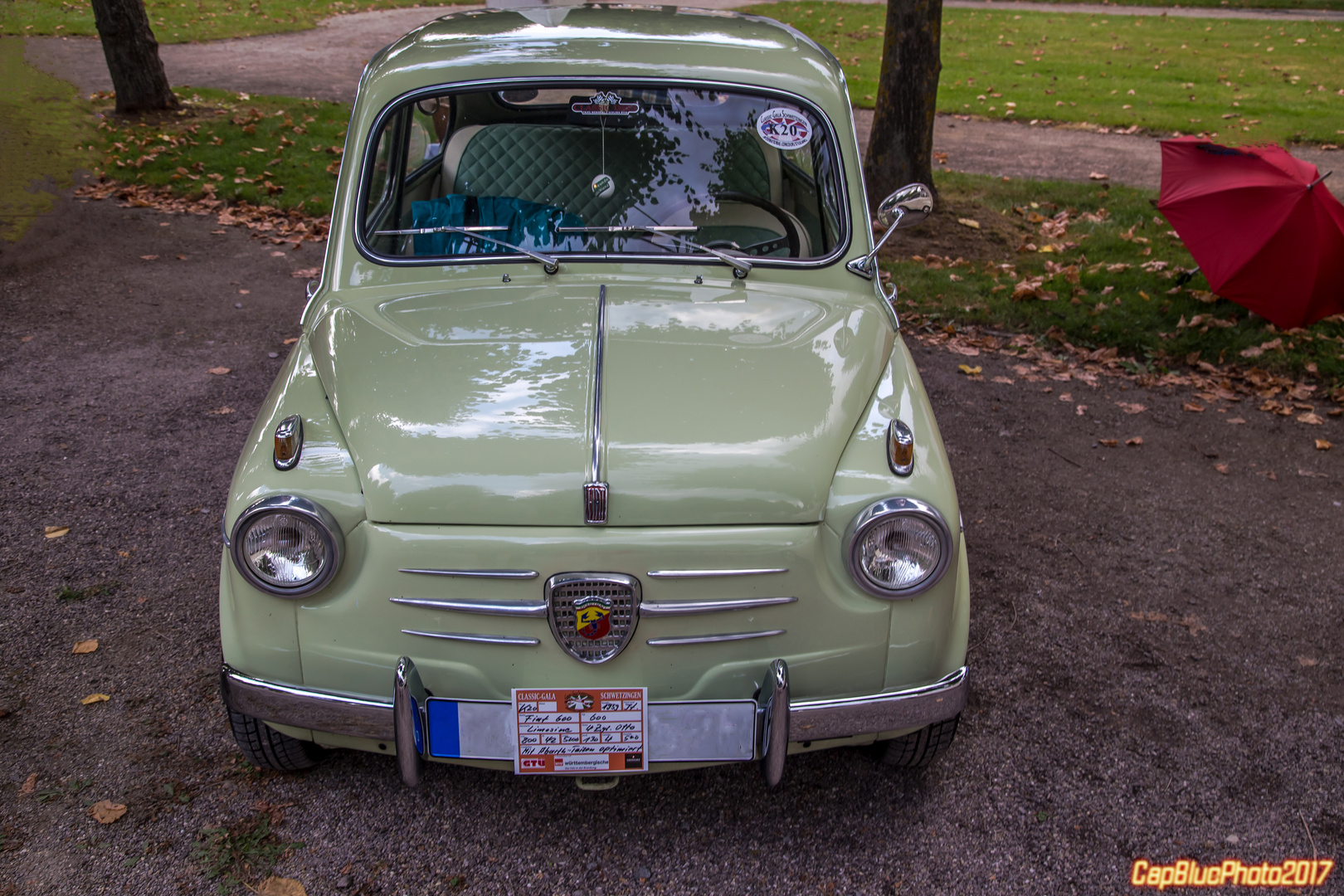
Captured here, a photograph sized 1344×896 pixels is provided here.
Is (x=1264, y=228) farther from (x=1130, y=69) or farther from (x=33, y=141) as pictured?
(x=33, y=141)

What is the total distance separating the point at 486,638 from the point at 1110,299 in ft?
18.4

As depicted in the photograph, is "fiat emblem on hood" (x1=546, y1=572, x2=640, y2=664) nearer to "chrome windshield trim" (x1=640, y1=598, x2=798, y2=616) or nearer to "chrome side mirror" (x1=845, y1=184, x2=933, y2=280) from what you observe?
"chrome windshield trim" (x1=640, y1=598, x2=798, y2=616)

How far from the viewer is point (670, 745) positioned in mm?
2180

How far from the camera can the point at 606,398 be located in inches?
92.4

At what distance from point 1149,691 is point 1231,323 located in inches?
150

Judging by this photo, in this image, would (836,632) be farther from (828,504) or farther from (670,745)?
(670,745)

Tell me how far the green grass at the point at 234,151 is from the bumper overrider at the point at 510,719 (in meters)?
6.70

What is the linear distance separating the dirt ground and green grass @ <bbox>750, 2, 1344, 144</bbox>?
7052 mm

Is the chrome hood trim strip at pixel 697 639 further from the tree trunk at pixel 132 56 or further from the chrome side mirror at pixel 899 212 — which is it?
→ the tree trunk at pixel 132 56

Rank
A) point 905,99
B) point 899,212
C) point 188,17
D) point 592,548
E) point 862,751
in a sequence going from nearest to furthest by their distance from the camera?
point 592,548 < point 862,751 < point 899,212 < point 905,99 < point 188,17

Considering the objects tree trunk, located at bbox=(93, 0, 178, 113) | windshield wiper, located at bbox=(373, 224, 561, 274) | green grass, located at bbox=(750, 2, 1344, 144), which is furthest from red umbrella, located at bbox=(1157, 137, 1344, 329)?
tree trunk, located at bbox=(93, 0, 178, 113)

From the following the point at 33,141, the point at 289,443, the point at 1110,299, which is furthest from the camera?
the point at 33,141

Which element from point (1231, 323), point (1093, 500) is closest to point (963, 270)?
point (1231, 323)

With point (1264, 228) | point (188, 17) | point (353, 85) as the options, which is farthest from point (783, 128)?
point (188, 17)
